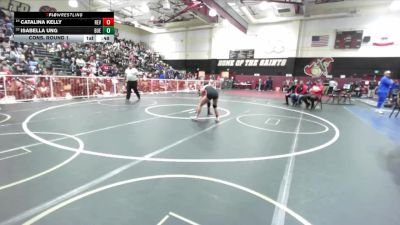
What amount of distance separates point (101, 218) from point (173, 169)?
4.00 feet

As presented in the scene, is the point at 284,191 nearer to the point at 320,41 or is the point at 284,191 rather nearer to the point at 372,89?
the point at 372,89

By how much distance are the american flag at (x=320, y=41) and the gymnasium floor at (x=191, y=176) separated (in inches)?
817

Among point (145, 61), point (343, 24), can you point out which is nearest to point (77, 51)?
point (145, 61)

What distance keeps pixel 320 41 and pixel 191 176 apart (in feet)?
81.9

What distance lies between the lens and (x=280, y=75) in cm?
2539

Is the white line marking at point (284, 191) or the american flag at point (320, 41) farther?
the american flag at point (320, 41)

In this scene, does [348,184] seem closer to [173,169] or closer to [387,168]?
[387,168]

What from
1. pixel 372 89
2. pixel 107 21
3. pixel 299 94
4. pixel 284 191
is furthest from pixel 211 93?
pixel 372 89

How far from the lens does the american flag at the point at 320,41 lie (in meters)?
22.7

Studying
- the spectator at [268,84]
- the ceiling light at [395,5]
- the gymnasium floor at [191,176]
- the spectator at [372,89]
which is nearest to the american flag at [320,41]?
the ceiling light at [395,5]

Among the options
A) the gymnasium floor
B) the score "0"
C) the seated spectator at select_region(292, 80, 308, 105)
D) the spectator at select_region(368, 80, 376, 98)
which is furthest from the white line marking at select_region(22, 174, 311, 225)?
the spectator at select_region(368, 80, 376, 98)
